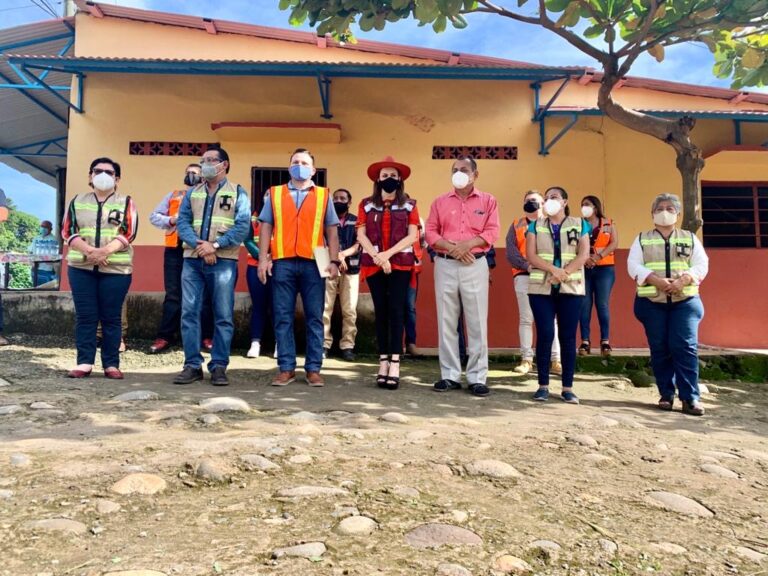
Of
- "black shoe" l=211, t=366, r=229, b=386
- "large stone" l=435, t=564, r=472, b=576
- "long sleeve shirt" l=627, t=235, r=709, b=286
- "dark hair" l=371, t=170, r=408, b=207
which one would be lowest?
"large stone" l=435, t=564, r=472, b=576

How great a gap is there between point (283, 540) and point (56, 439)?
1571 millimetres

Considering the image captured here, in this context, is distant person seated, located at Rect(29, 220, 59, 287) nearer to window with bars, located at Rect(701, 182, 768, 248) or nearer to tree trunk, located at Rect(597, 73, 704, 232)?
tree trunk, located at Rect(597, 73, 704, 232)

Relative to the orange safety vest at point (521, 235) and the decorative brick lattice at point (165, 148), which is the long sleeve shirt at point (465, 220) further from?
the decorative brick lattice at point (165, 148)

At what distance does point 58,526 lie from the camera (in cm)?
165

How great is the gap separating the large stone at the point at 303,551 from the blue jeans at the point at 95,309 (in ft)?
11.4

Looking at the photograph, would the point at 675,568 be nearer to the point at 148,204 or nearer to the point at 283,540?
the point at 283,540

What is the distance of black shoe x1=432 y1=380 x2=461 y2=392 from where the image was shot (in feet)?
14.5

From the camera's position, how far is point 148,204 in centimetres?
734

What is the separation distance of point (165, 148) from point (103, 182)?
128 inches

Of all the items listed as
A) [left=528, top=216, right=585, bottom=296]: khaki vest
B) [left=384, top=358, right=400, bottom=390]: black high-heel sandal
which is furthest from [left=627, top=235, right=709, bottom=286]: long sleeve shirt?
[left=384, top=358, right=400, bottom=390]: black high-heel sandal

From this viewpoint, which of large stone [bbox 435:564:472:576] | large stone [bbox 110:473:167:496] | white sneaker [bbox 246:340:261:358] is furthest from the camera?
white sneaker [bbox 246:340:261:358]

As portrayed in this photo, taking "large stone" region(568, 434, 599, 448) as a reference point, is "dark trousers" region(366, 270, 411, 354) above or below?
above

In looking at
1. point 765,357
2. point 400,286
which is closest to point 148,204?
point 400,286

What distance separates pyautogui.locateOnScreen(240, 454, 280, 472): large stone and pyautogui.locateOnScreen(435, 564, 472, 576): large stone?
0.92m
